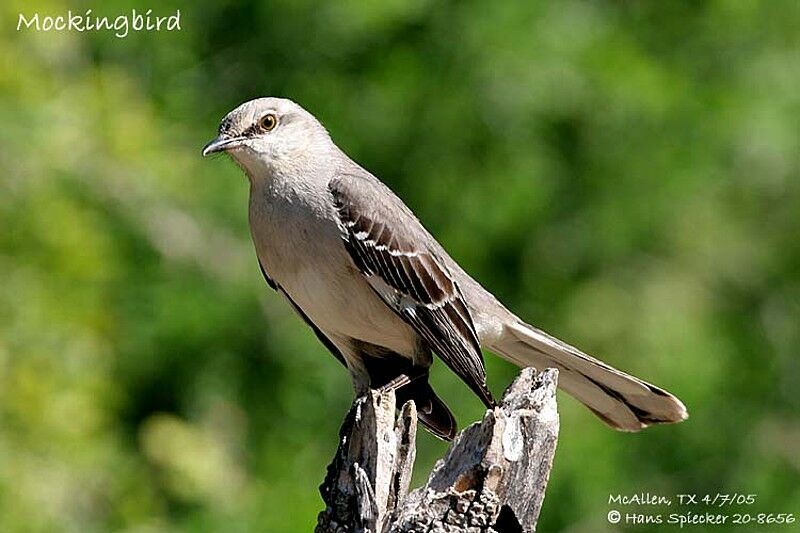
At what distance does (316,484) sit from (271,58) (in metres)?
3.70

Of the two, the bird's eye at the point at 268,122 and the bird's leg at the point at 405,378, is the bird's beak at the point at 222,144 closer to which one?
the bird's eye at the point at 268,122

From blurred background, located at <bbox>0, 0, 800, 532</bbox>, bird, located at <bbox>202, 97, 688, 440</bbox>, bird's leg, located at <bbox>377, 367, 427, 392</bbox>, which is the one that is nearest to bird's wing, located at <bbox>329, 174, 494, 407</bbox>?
bird, located at <bbox>202, 97, 688, 440</bbox>

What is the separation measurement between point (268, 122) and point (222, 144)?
275mm

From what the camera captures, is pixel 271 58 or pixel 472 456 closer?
pixel 472 456

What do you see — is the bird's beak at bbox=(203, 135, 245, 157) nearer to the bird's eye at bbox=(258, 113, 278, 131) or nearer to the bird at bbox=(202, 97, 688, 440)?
the bird at bbox=(202, 97, 688, 440)

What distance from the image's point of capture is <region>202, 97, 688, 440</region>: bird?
18.9 ft

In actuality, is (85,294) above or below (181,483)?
above

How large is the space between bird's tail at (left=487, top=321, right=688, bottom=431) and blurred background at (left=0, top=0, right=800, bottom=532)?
3.05 meters

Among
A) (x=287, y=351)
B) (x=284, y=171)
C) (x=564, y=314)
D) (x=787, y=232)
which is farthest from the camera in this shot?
(x=787, y=232)

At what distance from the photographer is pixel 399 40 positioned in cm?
1088

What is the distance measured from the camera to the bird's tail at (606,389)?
5.84 metres

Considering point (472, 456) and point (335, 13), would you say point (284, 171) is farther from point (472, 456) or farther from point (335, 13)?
point (335, 13)

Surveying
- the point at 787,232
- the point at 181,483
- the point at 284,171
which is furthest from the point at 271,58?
the point at 284,171

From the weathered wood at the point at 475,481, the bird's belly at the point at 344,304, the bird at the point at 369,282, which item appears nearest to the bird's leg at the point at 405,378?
the bird at the point at 369,282
